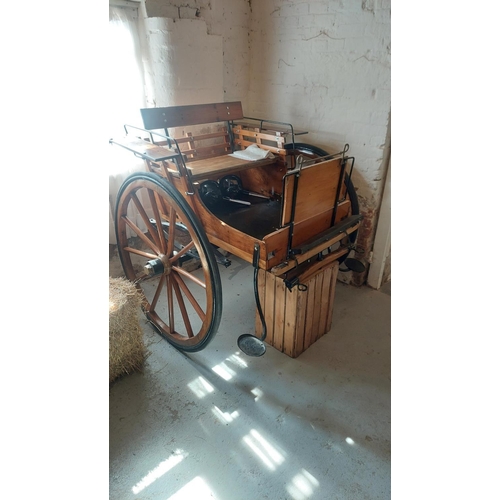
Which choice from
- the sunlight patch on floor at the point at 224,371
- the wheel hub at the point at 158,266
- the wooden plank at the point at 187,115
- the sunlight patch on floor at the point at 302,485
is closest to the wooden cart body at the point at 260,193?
the wooden plank at the point at 187,115

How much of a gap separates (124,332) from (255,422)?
0.88 m

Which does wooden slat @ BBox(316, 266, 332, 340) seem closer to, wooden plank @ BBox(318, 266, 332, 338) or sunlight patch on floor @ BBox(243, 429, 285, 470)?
wooden plank @ BBox(318, 266, 332, 338)

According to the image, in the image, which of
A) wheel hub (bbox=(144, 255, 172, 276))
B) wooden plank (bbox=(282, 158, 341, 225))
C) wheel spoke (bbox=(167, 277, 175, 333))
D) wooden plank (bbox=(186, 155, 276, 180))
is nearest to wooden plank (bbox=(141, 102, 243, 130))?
wooden plank (bbox=(186, 155, 276, 180))

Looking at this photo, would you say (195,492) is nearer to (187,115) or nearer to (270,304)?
(270,304)

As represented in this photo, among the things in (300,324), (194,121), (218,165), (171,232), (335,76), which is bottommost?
(300,324)

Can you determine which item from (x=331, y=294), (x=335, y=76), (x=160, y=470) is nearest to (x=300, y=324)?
(x=331, y=294)

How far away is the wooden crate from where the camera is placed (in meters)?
2.09

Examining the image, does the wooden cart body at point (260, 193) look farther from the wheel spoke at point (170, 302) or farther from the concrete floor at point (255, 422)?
the concrete floor at point (255, 422)

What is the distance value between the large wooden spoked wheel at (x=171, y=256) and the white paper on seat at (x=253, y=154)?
704 millimetres

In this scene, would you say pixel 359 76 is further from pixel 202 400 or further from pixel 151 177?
pixel 202 400

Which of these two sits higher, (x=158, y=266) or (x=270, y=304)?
(x=158, y=266)

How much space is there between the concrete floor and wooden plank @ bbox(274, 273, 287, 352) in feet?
0.31

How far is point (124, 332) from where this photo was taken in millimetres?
1973

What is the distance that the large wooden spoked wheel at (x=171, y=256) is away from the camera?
174 cm
